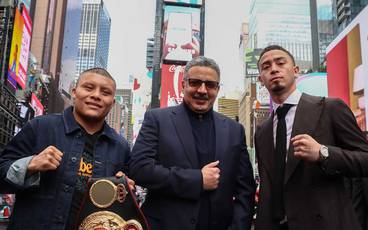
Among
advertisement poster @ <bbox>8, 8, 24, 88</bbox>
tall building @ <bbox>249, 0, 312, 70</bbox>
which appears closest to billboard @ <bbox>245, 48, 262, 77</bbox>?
tall building @ <bbox>249, 0, 312, 70</bbox>

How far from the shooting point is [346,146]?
2.36 metres

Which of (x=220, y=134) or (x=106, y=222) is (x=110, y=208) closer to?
(x=106, y=222)

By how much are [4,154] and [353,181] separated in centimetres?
252

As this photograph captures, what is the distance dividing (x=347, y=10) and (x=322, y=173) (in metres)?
77.1

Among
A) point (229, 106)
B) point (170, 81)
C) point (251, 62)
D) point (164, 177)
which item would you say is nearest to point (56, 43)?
point (251, 62)

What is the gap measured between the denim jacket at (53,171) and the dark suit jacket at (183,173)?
247 mm

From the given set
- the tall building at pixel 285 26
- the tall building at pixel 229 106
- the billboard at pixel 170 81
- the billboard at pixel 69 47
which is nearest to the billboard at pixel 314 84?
the billboard at pixel 170 81

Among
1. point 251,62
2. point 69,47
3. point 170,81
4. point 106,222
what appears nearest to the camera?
point 106,222

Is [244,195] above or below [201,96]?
below

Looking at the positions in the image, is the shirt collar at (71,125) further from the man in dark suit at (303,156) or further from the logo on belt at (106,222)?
the man in dark suit at (303,156)

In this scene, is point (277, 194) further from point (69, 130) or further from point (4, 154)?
point (4, 154)

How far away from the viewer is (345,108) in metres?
2.41

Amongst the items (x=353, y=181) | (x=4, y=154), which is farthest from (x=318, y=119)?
(x=4, y=154)

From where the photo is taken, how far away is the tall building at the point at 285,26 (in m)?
115
